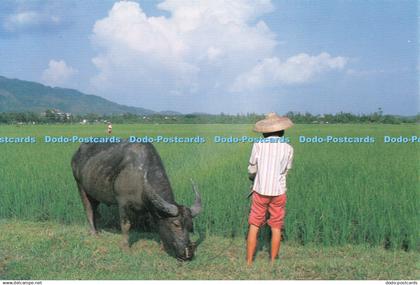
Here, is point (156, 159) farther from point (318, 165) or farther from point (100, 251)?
point (318, 165)

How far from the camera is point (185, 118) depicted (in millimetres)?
7523

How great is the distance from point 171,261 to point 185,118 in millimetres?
3044

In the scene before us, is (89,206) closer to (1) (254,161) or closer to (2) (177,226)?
(2) (177,226)

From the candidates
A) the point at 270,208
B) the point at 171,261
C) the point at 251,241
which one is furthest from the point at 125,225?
the point at 270,208

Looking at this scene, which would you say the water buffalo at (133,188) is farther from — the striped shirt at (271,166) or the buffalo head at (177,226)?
the striped shirt at (271,166)

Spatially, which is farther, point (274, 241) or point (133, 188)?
point (133, 188)

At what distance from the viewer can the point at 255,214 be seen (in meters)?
4.85

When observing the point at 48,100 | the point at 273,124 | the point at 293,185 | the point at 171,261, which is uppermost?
the point at 48,100

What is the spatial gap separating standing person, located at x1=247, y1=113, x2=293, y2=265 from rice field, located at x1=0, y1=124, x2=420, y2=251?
1.01 m

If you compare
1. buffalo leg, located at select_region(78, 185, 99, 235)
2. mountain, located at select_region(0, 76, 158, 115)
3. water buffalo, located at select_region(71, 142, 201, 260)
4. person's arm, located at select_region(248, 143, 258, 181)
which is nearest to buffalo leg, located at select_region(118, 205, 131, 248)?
water buffalo, located at select_region(71, 142, 201, 260)

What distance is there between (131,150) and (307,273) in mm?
2459

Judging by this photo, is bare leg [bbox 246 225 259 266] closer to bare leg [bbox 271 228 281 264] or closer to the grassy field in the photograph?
bare leg [bbox 271 228 281 264]

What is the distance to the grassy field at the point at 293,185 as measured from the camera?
5.67m

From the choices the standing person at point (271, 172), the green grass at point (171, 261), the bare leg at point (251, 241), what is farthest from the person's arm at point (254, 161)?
the green grass at point (171, 261)
